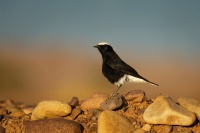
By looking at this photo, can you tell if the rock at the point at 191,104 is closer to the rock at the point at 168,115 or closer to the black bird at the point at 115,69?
the rock at the point at 168,115

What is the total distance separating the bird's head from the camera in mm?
13148

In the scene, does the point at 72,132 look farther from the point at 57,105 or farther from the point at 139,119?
the point at 139,119

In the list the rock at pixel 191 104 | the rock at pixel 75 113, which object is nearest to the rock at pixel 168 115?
the rock at pixel 191 104

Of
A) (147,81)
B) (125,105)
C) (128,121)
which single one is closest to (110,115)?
(128,121)

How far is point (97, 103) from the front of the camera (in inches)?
489

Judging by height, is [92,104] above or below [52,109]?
below

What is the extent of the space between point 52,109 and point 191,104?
3944 millimetres

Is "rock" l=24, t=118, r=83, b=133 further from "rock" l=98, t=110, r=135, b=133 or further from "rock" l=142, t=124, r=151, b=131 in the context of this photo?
"rock" l=142, t=124, r=151, b=131

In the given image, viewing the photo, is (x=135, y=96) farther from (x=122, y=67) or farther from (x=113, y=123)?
(x=113, y=123)

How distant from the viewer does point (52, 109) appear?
1152cm

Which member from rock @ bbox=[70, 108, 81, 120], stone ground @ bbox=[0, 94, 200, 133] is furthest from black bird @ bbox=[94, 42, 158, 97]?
rock @ bbox=[70, 108, 81, 120]

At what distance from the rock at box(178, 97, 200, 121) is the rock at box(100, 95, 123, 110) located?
5.84 feet

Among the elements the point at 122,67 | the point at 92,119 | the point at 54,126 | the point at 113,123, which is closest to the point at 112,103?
the point at 92,119

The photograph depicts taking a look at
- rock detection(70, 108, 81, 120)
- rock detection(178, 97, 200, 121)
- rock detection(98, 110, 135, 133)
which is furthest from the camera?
rock detection(70, 108, 81, 120)
